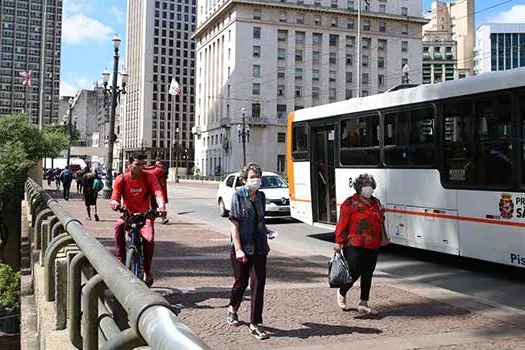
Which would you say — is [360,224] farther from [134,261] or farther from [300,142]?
[300,142]

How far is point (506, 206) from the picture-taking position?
960cm

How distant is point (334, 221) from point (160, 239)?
4.43m

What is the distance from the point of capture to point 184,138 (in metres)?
156

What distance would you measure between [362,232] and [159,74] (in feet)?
449

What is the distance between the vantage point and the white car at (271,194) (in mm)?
19844

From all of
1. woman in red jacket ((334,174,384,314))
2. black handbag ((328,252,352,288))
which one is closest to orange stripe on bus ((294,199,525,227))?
woman in red jacket ((334,174,384,314))

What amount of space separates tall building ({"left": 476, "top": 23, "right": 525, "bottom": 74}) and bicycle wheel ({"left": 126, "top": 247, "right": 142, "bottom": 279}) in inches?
2511

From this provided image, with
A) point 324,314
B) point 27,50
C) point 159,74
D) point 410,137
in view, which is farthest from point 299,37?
point 324,314

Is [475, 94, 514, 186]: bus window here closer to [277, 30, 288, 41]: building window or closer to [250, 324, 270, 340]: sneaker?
[250, 324, 270, 340]: sneaker

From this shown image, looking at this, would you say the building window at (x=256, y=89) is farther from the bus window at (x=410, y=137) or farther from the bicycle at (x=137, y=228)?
the bicycle at (x=137, y=228)

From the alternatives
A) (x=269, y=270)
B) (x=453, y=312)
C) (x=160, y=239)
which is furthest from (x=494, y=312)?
(x=160, y=239)

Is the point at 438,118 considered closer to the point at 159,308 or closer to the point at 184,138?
the point at 159,308

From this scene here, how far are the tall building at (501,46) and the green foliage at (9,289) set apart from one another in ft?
204

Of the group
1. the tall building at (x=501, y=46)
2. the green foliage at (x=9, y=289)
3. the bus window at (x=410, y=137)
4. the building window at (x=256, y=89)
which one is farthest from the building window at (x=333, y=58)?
the green foliage at (x=9, y=289)
